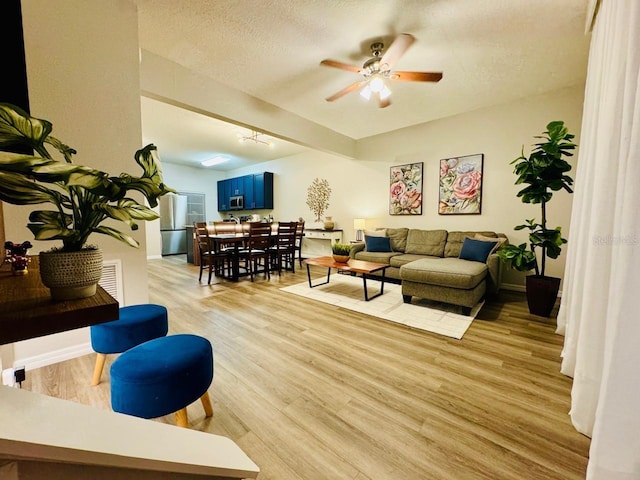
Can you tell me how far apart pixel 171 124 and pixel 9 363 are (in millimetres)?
4133

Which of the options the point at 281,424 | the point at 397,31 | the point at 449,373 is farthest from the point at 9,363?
the point at 397,31

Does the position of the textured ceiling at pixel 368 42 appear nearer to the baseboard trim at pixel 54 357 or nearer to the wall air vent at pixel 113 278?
the wall air vent at pixel 113 278

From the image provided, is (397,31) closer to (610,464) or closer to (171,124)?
(610,464)

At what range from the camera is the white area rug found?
2686mm

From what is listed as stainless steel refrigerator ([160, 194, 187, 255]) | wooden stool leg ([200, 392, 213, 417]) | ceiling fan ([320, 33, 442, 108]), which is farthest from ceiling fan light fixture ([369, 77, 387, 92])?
stainless steel refrigerator ([160, 194, 187, 255])

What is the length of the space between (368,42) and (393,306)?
2.84 meters

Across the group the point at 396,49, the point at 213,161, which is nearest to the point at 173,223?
the point at 213,161

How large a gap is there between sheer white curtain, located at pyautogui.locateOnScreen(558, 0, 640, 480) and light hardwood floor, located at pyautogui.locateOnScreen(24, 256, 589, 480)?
0.26 m

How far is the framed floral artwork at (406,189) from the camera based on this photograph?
15.7 feet

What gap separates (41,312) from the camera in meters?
0.59

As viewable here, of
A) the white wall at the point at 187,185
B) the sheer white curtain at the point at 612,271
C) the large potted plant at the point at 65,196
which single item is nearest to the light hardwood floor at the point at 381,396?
the sheer white curtain at the point at 612,271

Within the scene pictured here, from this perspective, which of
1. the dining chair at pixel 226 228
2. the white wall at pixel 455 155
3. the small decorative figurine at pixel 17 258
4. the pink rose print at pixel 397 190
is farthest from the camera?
the dining chair at pixel 226 228

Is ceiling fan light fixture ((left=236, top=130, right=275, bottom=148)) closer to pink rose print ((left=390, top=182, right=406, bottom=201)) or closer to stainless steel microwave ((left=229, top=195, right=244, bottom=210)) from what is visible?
stainless steel microwave ((left=229, top=195, right=244, bottom=210))

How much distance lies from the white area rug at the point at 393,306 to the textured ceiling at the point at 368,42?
2.74m
